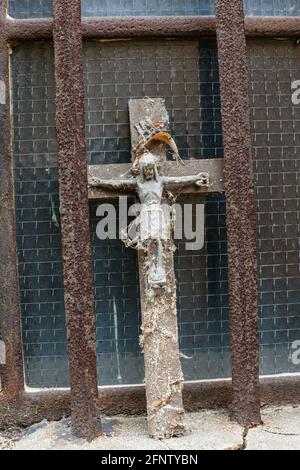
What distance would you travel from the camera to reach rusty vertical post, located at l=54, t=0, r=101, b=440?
3428mm

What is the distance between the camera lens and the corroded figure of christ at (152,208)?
3354mm

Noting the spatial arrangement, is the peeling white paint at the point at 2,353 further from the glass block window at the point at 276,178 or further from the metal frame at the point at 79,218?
the glass block window at the point at 276,178

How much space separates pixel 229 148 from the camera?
11.5ft

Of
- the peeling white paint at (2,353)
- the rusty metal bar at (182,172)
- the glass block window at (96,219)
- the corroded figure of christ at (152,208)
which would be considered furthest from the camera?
the glass block window at (96,219)

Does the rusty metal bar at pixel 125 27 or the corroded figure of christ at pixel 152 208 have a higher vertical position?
the rusty metal bar at pixel 125 27

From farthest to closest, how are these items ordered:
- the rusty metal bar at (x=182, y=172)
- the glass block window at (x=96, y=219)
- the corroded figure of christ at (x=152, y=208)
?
1. the glass block window at (x=96, y=219)
2. the rusty metal bar at (x=182, y=172)
3. the corroded figure of christ at (x=152, y=208)

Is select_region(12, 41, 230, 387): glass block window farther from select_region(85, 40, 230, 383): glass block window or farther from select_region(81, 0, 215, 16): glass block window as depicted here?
select_region(81, 0, 215, 16): glass block window

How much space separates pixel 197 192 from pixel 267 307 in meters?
1.05

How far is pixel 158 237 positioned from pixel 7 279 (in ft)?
3.59

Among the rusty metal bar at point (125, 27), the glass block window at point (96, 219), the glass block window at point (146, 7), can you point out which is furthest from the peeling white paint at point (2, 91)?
the glass block window at point (146, 7)

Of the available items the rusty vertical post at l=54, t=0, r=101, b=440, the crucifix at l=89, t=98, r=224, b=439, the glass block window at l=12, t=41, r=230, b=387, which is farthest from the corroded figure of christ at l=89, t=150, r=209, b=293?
the glass block window at l=12, t=41, r=230, b=387

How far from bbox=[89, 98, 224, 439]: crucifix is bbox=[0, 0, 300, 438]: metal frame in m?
0.18

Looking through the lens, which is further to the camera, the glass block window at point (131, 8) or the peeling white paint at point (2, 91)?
the glass block window at point (131, 8)

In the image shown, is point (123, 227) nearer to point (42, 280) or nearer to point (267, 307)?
point (42, 280)
